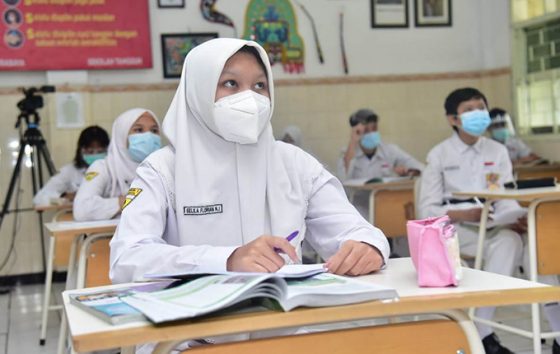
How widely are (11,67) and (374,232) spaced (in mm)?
5144

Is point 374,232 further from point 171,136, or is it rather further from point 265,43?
point 265,43

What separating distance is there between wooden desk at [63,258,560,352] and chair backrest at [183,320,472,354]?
31 mm

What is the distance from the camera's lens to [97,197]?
3725 millimetres

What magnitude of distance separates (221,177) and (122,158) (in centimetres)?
224

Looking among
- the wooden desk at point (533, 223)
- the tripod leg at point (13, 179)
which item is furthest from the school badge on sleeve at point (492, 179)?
the tripod leg at point (13, 179)

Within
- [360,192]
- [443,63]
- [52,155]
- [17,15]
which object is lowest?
[360,192]

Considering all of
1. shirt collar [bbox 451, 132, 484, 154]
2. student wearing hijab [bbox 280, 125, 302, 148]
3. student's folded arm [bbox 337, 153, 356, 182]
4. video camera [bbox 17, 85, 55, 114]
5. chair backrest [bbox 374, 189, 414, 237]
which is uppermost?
video camera [bbox 17, 85, 55, 114]

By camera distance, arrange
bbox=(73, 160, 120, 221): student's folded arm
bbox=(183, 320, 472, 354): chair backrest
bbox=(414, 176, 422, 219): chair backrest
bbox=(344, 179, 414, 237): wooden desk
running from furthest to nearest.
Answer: bbox=(344, 179, 414, 237): wooden desk
bbox=(414, 176, 422, 219): chair backrest
bbox=(73, 160, 120, 221): student's folded arm
bbox=(183, 320, 472, 354): chair backrest

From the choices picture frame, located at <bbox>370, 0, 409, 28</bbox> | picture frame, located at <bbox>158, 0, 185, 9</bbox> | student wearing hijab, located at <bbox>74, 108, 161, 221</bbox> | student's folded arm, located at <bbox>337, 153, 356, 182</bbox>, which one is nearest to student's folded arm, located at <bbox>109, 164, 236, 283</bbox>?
student wearing hijab, located at <bbox>74, 108, 161, 221</bbox>

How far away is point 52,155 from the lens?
20.3 feet

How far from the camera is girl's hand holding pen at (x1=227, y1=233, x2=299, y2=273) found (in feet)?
4.32

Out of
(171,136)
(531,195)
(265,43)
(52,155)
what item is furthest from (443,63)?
(171,136)

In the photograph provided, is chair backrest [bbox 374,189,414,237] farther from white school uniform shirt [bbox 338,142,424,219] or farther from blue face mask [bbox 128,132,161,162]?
blue face mask [bbox 128,132,161,162]

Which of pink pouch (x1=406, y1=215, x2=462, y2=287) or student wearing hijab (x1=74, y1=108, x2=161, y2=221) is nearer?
pink pouch (x1=406, y1=215, x2=462, y2=287)
